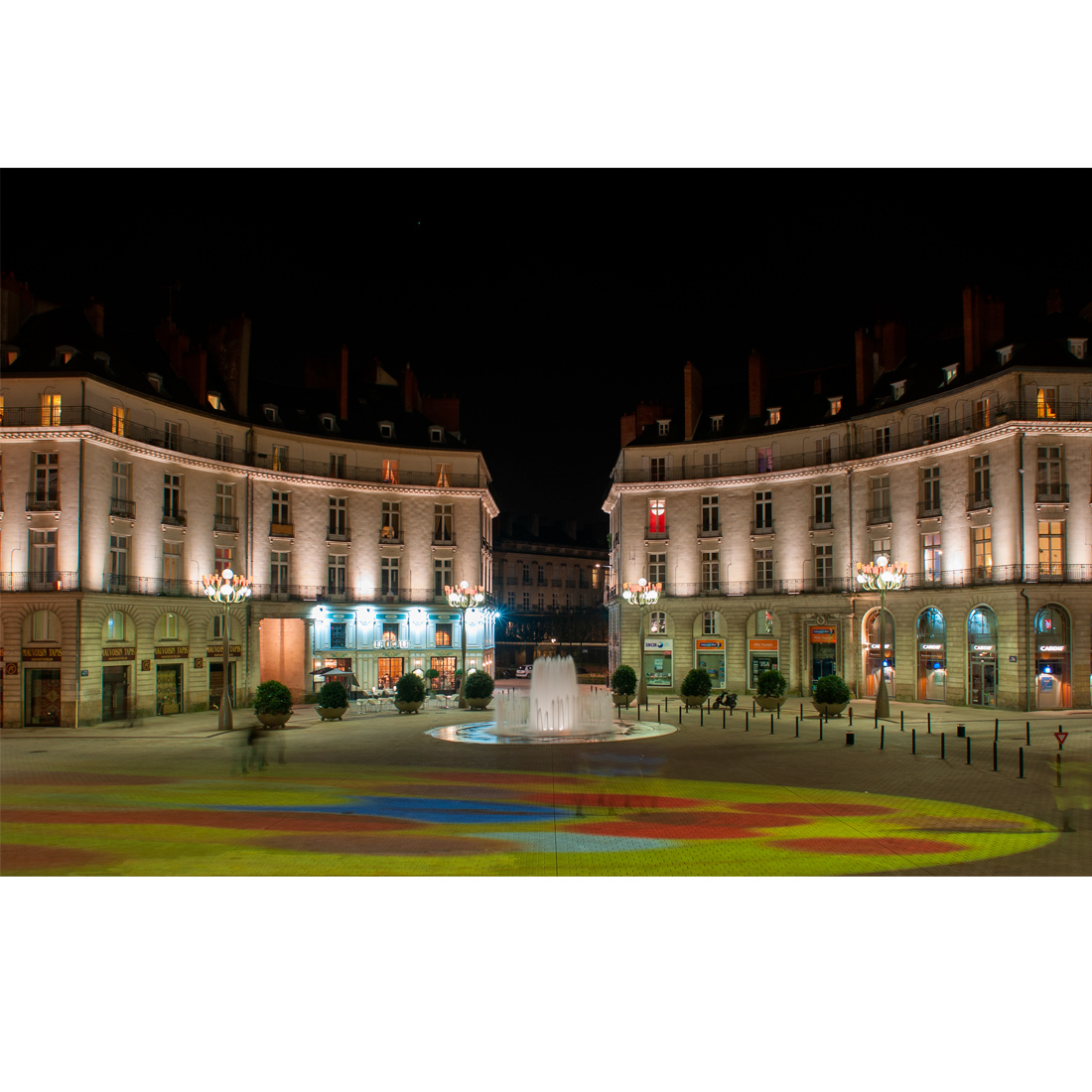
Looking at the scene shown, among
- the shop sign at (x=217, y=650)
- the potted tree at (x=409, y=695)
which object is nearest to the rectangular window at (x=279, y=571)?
the shop sign at (x=217, y=650)

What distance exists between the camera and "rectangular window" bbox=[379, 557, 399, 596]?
51562 mm

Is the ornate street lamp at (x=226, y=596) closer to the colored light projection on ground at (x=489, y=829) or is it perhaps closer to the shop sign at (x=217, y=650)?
the shop sign at (x=217, y=650)

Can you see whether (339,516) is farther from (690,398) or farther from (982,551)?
(982,551)

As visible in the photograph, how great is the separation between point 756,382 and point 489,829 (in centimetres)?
4350

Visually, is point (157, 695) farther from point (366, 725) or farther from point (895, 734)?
point (895, 734)

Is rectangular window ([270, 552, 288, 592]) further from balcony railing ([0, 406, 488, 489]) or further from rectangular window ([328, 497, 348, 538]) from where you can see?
balcony railing ([0, 406, 488, 489])

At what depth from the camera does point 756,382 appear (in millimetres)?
52688

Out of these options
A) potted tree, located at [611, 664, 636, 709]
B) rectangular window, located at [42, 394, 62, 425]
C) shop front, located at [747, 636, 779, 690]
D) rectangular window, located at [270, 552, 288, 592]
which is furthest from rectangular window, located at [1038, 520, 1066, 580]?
rectangular window, located at [42, 394, 62, 425]

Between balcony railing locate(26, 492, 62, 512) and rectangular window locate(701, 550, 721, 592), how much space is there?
34.2m

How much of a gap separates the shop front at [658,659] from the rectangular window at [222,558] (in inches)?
961

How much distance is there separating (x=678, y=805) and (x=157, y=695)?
1207 inches

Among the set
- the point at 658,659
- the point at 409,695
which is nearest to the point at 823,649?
the point at 658,659

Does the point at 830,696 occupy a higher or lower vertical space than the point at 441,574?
lower

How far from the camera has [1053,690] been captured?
36969 mm
